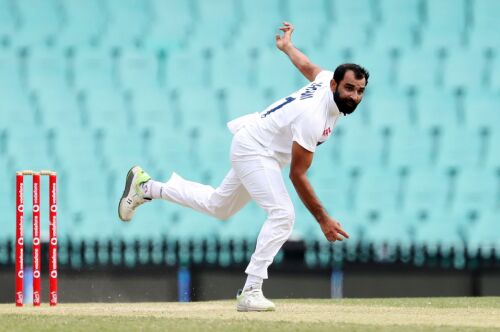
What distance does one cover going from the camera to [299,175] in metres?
6.40

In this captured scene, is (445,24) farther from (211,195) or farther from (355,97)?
(355,97)

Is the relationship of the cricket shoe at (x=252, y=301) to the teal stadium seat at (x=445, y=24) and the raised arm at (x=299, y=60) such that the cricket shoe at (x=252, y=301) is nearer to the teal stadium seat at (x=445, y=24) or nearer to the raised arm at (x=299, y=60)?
the raised arm at (x=299, y=60)

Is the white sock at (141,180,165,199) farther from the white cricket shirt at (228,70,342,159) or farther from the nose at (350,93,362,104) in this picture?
the nose at (350,93,362,104)

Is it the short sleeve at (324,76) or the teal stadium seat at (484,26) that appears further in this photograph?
the teal stadium seat at (484,26)

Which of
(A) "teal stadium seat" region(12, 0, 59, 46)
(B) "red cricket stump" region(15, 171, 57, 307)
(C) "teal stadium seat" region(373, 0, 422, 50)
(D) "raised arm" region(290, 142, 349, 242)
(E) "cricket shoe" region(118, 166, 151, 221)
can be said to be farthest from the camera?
(C) "teal stadium seat" region(373, 0, 422, 50)

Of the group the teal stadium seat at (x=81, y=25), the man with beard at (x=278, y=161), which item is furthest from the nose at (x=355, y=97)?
the teal stadium seat at (x=81, y=25)

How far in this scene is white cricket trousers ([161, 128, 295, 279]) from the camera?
261 inches

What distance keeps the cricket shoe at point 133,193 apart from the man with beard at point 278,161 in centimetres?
50

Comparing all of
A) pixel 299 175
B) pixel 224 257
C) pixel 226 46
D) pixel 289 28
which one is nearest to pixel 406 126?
pixel 226 46

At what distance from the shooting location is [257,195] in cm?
671

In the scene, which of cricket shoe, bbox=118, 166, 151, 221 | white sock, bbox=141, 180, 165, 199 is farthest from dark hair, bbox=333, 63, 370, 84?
cricket shoe, bbox=118, 166, 151, 221

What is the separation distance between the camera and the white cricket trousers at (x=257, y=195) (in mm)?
6621

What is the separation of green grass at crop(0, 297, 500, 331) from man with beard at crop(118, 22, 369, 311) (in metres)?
0.35

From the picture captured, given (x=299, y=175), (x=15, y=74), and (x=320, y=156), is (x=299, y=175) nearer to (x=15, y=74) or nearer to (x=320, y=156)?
(x=320, y=156)
